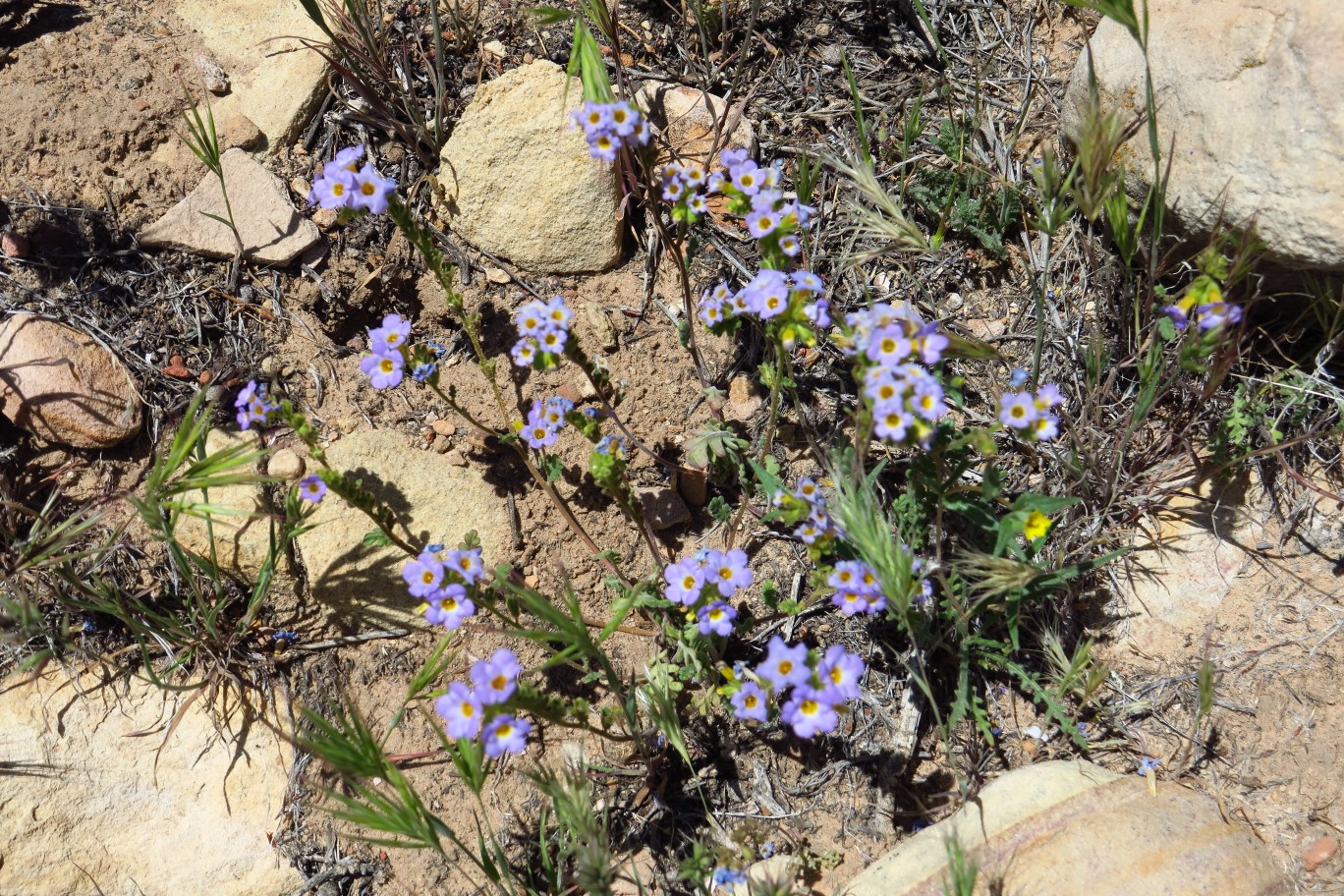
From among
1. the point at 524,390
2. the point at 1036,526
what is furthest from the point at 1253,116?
the point at 524,390

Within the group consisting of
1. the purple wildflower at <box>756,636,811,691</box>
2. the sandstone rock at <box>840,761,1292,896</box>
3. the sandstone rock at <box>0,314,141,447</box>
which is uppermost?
the sandstone rock at <box>0,314,141,447</box>

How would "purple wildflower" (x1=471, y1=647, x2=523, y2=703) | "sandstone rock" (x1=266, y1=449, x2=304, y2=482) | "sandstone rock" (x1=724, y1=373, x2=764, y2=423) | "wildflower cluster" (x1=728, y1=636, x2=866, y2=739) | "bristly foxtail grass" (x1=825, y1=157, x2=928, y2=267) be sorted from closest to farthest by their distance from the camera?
"purple wildflower" (x1=471, y1=647, x2=523, y2=703) < "wildflower cluster" (x1=728, y1=636, x2=866, y2=739) < "bristly foxtail grass" (x1=825, y1=157, x2=928, y2=267) < "sandstone rock" (x1=266, y1=449, x2=304, y2=482) < "sandstone rock" (x1=724, y1=373, x2=764, y2=423)

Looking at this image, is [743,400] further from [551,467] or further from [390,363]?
[390,363]

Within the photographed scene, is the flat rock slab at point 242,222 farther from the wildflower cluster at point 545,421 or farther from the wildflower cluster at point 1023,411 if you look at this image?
the wildflower cluster at point 1023,411

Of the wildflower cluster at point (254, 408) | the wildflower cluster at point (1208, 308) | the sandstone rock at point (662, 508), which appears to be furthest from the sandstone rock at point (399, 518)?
the wildflower cluster at point (1208, 308)

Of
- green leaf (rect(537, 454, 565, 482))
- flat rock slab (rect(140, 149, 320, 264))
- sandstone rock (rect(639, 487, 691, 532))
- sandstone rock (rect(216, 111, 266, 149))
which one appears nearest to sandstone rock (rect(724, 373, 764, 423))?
sandstone rock (rect(639, 487, 691, 532))

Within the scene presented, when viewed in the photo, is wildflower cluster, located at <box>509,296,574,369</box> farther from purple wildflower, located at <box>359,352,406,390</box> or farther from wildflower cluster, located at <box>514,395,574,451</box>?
purple wildflower, located at <box>359,352,406,390</box>

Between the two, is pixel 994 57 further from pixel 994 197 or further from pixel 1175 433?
pixel 1175 433
